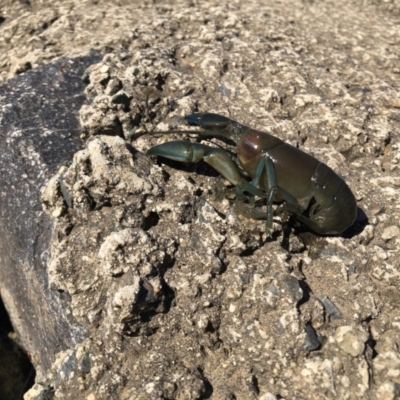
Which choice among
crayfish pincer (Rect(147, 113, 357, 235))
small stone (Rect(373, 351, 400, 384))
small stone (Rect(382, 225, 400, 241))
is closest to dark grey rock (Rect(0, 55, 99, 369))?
crayfish pincer (Rect(147, 113, 357, 235))

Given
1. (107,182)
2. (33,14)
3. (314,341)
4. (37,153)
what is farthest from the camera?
(33,14)

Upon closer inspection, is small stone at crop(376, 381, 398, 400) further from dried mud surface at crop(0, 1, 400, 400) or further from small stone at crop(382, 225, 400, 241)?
small stone at crop(382, 225, 400, 241)

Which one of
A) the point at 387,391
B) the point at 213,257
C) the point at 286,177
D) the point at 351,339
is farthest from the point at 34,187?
the point at 387,391

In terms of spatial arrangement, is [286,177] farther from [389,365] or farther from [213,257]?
[389,365]

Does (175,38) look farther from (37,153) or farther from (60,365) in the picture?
(60,365)

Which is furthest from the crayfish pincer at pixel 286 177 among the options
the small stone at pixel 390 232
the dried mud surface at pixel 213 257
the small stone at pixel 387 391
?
the small stone at pixel 387 391

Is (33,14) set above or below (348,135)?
above

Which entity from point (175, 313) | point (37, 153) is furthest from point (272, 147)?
point (37, 153)
